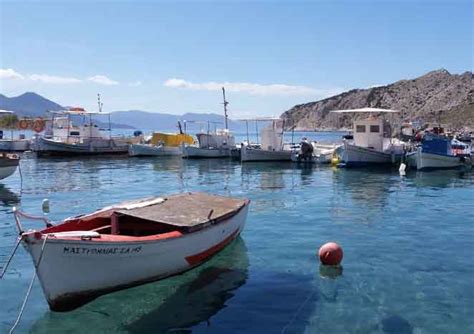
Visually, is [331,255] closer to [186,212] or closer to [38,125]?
[186,212]

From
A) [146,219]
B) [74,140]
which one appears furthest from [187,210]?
[74,140]

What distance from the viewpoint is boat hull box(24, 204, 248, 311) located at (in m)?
10.0

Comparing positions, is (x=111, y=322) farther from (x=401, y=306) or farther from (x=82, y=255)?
(x=401, y=306)

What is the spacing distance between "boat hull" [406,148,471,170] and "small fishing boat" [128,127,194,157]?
90.3 feet

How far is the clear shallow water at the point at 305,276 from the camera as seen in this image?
10719 mm

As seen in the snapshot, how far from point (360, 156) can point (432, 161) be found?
5786 mm

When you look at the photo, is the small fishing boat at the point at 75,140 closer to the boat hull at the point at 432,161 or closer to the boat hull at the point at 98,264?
the boat hull at the point at 432,161

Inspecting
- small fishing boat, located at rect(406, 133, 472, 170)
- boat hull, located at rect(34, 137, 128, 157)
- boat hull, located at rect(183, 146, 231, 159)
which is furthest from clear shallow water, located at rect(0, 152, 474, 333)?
boat hull, located at rect(34, 137, 128, 157)

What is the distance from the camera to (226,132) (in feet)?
199

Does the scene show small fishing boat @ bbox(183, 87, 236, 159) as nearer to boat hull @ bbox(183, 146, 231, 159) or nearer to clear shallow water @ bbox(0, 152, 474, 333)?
boat hull @ bbox(183, 146, 231, 159)

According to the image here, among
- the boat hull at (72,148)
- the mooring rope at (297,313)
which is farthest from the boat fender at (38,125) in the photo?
the mooring rope at (297,313)

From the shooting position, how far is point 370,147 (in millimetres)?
45219

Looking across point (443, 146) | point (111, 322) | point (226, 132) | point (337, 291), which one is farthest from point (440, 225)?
point (226, 132)

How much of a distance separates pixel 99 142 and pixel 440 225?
49008 mm
